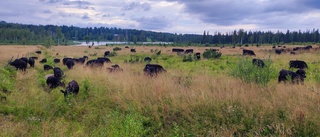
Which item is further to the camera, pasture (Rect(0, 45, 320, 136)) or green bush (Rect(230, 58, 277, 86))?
green bush (Rect(230, 58, 277, 86))

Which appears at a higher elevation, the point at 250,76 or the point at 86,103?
the point at 250,76

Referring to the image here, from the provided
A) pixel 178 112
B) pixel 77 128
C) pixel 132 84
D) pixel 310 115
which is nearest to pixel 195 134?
pixel 178 112

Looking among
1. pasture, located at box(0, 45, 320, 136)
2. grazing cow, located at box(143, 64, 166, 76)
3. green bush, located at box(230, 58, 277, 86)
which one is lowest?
pasture, located at box(0, 45, 320, 136)

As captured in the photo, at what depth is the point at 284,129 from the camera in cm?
555

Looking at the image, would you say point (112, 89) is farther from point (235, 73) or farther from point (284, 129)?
point (284, 129)

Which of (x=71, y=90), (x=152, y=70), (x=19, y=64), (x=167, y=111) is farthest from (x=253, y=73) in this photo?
(x=19, y=64)

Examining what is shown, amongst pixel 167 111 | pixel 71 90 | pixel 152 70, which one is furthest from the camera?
pixel 152 70

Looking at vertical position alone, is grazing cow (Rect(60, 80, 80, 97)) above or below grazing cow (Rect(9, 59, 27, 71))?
below

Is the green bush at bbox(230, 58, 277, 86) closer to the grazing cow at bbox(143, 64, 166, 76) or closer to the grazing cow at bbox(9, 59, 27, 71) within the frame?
the grazing cow at bbox(143, 64, 166, 76)

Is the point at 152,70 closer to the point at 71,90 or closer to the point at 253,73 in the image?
the point at 71,90

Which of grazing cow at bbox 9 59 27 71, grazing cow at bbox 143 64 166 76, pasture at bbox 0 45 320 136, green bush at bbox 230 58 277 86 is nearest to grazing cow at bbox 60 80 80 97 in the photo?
pasture at bbox 0 45 320 136

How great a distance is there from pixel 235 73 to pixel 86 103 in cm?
637

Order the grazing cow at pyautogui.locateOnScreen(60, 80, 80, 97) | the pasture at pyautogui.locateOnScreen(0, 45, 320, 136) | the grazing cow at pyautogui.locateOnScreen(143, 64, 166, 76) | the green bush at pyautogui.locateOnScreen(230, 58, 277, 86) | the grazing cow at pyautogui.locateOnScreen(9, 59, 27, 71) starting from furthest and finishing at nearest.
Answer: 1. the grazing cow at pyautogui.locateOnScreen(9, 59, 27, 71)
2. the grazing cow at pyautogui.locateOnScreen(143, 64, 166, 76)
3. the grazing cow at pyautogui.locateOnScreen(60, 80, 80, 97)
4. the green bush at pyautogui.locateOnScreen(230, 58, 277, 86)
5. the pasture at pyautogui.locateOnScreen(0, 45, 320, 136)

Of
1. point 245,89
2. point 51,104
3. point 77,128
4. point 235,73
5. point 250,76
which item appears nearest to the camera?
point 77,128
